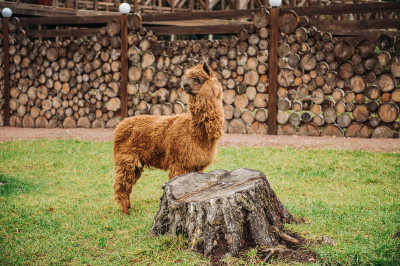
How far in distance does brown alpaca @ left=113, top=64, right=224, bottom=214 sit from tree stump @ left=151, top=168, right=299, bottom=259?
0.75 meters

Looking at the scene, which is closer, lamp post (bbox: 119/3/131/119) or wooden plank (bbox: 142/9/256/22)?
wooden plank (bbox: 142/9/256/22)

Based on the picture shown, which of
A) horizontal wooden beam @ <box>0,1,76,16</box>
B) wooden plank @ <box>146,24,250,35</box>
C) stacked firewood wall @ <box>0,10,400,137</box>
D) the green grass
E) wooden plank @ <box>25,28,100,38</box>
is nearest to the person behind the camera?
the green grass

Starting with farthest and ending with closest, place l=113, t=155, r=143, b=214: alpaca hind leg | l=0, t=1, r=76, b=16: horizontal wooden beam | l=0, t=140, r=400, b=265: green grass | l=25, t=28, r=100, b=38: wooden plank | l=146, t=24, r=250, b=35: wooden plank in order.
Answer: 1. l=0, t=1, r=76, b=16: horizontal wooden beam
2. l=25, t=28, r=100, b=38: wooden plank
3. l=146, t=24, r=250, b=35: wooden plank
4. l=113, t=155, r=143, b=214: alpaca hind leg
5. l=0, t=140, r=400, b=265: green grass

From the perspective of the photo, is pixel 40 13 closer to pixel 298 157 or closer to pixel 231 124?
pixel 231 124

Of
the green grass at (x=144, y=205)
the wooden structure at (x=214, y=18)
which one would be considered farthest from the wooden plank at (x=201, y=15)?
the green grass at (x=144, y=205)

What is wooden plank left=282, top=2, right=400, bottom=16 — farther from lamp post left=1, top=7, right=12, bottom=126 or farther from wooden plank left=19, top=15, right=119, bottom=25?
lamp post left=1, top=7, right=12, bottom=126

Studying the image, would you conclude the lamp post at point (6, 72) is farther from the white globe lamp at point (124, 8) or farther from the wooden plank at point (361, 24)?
the wooden plank at point (361, 24)

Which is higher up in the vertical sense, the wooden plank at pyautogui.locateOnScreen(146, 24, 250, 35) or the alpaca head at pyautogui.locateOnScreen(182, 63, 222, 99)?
the wooden plank at pyautogui.locateOnScreen(146, 24, 250, 35)

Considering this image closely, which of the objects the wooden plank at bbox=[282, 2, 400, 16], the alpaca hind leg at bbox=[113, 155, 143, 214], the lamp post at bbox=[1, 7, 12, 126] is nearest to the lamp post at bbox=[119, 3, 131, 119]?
the lamp post at bbox=[1, 7, 12, 126]

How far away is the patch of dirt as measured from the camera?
8.49m

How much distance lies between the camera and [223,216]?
3.46 meters

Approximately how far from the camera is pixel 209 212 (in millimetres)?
3479

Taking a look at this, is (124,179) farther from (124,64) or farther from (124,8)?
(124,8)

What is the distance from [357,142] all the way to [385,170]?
2151mm
